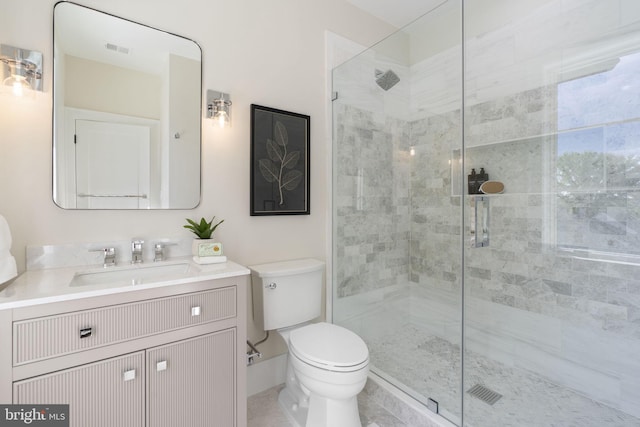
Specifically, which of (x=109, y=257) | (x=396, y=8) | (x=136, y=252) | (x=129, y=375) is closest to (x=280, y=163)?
(x=136, y=252)

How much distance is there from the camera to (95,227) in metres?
1.45

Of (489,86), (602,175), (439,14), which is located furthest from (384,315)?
(439,14)

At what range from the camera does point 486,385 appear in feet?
5.80

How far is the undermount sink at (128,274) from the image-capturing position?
4.28ft

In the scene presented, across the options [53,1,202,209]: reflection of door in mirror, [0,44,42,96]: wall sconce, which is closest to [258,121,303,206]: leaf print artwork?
[53,1,202,209]: reflection of door in mirror

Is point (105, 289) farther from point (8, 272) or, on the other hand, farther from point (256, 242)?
point (256, 242)

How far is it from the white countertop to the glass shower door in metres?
1.48

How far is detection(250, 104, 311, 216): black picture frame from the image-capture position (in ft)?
6.20

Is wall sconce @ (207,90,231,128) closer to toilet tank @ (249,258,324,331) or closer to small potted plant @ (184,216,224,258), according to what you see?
small potted plant @ (184,216,224,258)

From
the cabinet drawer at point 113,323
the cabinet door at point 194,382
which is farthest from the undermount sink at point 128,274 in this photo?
the cabinet door at point 194,382

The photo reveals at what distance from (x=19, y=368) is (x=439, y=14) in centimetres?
259

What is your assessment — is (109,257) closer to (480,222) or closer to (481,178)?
(480,222)

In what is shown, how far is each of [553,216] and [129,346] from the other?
224 centimetres

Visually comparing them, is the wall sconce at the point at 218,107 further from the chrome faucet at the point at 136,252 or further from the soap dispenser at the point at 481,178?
the soap dispenser at the point at 481,178
